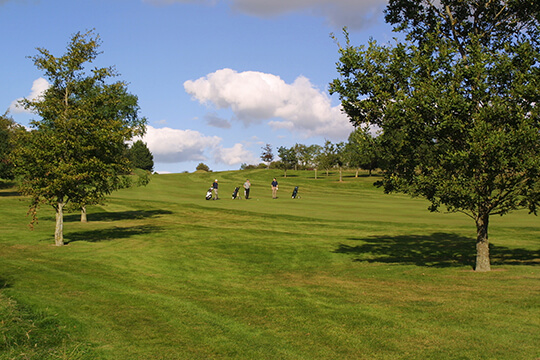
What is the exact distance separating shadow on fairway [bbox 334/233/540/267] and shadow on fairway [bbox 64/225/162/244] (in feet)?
40.1

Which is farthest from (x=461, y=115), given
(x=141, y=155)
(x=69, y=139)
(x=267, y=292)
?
(x=141, y=155)

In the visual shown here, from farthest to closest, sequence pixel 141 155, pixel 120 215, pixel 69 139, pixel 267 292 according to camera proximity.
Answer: pixel 141 155
pixel 120 215
pixel 69 139
pixel 267 292

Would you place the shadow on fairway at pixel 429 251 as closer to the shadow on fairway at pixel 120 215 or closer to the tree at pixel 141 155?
the shadow on fairway at pixel 120 215

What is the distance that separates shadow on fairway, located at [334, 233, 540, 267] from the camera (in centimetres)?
2100

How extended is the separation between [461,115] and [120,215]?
96.6 ft

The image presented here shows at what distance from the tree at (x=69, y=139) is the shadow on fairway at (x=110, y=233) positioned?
2.65 metres

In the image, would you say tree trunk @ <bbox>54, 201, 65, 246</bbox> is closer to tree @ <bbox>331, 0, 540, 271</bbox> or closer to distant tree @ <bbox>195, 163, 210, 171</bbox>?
tree @ <bbox>331, 0, 540, 271</bbox>

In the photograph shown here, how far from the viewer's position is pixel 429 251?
23656mm

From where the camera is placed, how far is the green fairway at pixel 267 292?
31.7 feet

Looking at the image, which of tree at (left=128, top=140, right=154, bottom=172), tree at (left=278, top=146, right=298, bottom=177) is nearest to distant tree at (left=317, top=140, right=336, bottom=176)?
tree at (left=278, top=146, right=298, bottom=177)

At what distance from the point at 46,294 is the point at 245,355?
264 inches

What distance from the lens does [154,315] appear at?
11922mm

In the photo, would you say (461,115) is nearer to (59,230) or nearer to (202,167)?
(59,230)

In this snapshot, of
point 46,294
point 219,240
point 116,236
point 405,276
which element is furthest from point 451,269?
point 116,236
